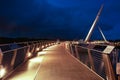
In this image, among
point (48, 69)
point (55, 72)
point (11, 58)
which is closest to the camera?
point (55, 72)

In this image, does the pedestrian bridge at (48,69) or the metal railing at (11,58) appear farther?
the metal railing at (11,58)

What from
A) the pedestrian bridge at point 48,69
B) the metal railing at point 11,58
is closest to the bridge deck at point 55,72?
the pedestrian bridge at point 48,69

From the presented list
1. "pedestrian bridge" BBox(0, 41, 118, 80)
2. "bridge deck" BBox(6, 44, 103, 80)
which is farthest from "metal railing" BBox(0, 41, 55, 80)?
"bridge deck" BBox(6, 44, 103, 80)

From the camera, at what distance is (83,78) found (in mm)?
8984

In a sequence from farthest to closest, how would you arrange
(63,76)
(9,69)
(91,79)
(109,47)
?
(9,69) → (63,76) → (91,79) → (109,47)

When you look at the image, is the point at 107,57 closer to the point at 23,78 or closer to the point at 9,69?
the point at 23,78

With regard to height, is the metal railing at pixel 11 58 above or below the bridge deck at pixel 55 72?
above

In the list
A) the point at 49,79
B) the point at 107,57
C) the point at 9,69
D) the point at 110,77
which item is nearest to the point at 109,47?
the point at 107,57

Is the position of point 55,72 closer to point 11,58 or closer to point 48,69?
point 48,69

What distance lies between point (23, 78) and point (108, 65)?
149 inches

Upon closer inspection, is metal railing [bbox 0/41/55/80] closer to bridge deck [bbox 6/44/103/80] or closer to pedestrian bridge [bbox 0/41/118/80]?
pedestrian bridge [bbox 0/41/118/80]

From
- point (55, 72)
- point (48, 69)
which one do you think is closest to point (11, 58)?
point (48, 69)

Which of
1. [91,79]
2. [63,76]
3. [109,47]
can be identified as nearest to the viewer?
[109,47]

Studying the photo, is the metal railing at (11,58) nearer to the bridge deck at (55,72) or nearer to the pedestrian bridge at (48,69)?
the pedestrian bridge at (48,69)
